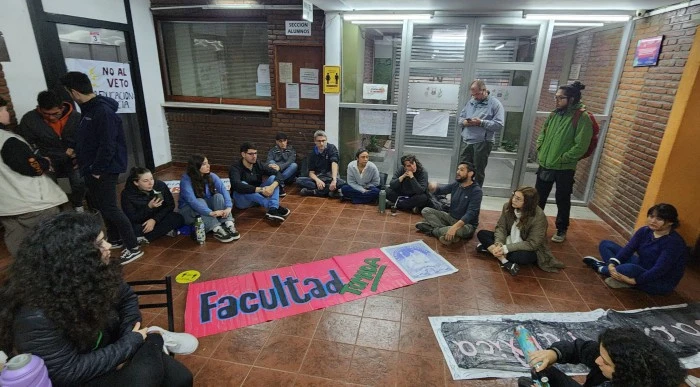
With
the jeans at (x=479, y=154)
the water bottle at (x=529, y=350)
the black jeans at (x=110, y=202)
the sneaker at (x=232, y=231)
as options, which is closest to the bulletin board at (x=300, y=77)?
the jeans at (x=479, y=154)

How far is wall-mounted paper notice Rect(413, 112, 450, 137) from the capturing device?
19.7ft

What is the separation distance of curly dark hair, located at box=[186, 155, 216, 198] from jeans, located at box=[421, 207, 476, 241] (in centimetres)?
282

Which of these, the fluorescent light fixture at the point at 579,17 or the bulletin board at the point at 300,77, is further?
the bulletin board at the point at 300,77

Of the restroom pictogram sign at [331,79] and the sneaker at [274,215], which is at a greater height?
the restroom pictogram sign at [331,79]

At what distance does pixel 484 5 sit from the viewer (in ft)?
15.7

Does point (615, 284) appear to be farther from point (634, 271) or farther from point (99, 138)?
point (99, 138)

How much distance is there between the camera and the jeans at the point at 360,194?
5.63 metres

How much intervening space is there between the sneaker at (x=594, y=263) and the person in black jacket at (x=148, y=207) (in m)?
4.77

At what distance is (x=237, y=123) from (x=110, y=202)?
3526mm

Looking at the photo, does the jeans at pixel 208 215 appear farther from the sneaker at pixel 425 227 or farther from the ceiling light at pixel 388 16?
the ceiling light at pixel 388 16

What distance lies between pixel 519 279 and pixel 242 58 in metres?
5.91

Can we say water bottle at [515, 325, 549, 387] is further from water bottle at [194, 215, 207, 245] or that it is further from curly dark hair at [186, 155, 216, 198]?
curly dark hair at [186, 155, 216, 198]

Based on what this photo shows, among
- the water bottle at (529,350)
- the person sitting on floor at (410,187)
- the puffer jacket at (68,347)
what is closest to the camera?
the puffer jacket at (68,347)

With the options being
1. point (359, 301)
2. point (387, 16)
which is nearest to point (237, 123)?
point (387, 16)
